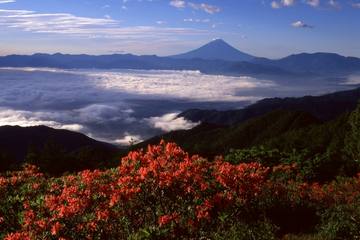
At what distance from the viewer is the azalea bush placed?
41.5 ft

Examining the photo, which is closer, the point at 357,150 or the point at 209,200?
the point at 209,200

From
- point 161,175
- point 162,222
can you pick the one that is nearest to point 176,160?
point 161,175

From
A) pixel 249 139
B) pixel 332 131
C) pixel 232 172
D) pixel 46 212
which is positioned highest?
pixel 232 172

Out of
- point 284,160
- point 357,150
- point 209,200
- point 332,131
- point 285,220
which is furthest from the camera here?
point 332,131

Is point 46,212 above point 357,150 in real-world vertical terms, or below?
above

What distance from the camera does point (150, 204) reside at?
45.0ft

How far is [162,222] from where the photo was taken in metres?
12.4

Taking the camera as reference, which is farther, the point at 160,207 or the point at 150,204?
the point at 160,207

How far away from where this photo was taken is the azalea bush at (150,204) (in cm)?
1264

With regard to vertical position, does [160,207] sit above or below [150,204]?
below

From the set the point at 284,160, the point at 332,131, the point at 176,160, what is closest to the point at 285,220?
the point at 176,160

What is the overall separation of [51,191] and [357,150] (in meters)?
34.4

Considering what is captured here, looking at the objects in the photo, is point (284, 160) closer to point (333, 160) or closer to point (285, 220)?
point (333, 160)

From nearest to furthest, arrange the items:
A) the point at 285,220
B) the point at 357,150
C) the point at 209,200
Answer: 1. the point at 209,200
2. the point at 285,220
3. the point at 357,150
